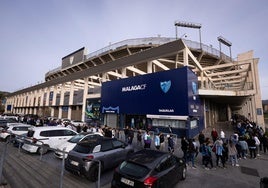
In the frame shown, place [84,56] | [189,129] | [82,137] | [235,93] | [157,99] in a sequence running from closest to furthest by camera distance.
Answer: [82,137], [189,129], [157,99], [235,93], [84,56]

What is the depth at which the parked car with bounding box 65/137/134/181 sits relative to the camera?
6.21 m

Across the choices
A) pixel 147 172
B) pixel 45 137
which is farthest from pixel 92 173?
pixel 45 137

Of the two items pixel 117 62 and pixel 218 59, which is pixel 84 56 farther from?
pixel 218 59

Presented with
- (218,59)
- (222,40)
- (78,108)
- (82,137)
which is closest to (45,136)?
(82,137)

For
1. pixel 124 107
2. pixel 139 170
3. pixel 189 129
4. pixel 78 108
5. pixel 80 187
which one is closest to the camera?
pixel 139 170

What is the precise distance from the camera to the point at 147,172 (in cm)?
491

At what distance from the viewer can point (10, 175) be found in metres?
6.50

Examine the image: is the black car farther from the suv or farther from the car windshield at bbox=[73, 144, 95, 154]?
the suv

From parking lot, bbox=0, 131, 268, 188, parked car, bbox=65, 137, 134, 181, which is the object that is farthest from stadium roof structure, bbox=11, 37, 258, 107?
parked car, bbox=65, 137, 134, 181

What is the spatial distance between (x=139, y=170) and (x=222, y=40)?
44.6m

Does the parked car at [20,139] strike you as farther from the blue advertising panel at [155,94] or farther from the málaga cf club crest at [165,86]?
the málaga cf club crest at [165,86]

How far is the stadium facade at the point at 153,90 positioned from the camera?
16328 mm

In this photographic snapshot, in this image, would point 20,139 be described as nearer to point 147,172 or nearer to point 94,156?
point 94,156

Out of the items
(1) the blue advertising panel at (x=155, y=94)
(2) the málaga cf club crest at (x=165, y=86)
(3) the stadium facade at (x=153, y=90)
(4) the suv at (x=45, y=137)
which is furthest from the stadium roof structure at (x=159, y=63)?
(4) the suv at (x=45, y=137)
